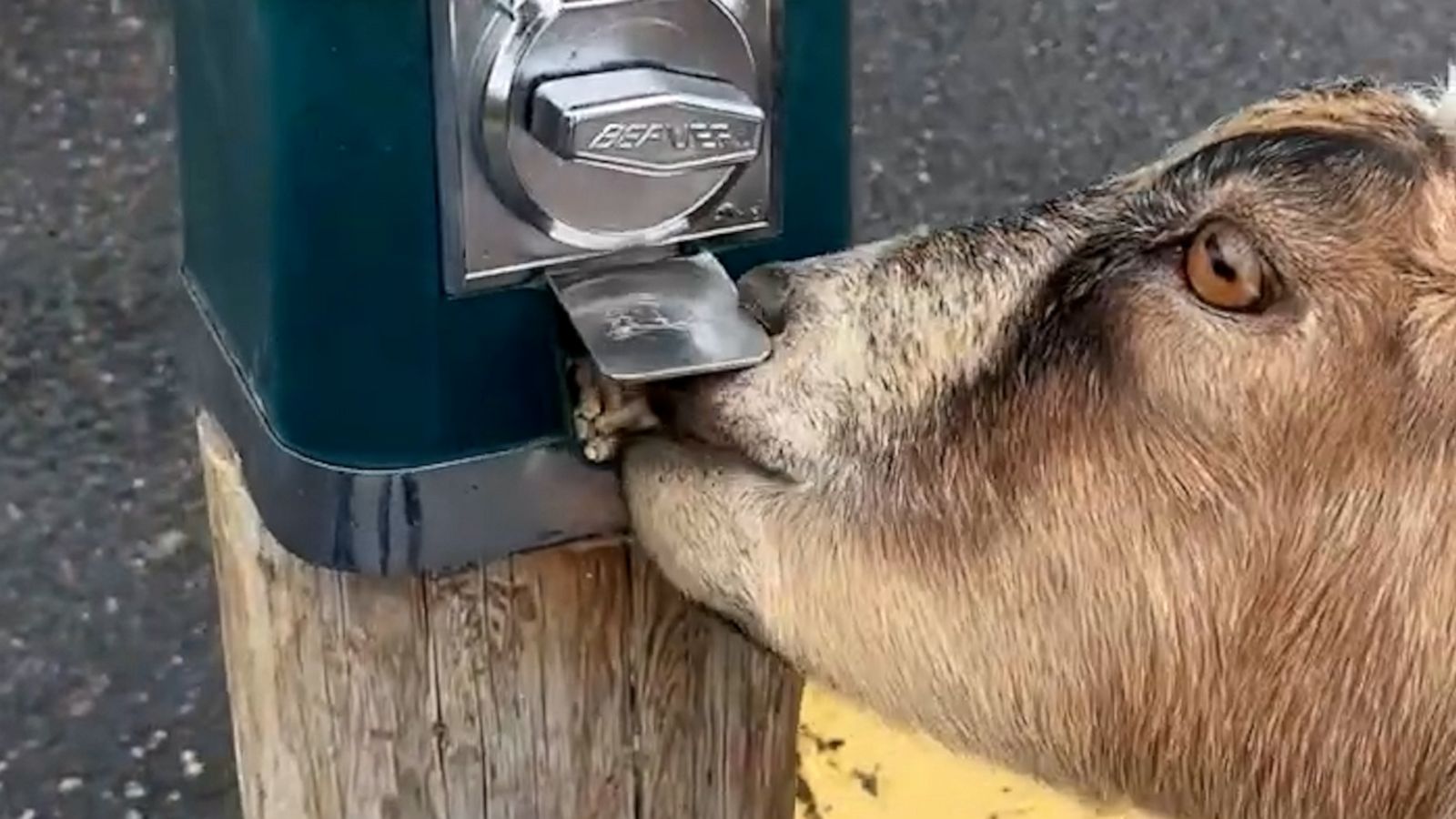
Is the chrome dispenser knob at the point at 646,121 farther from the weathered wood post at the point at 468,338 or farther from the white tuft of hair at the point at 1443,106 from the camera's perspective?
the white tuft of hair at the point at 1443,106

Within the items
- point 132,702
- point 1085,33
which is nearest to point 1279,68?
point 1085,33

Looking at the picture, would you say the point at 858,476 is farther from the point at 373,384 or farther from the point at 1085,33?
the point at 1085,33

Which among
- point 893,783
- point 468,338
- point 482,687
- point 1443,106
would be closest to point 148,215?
point 893,783

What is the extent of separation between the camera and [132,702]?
10.6 feet

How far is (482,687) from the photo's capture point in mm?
1611

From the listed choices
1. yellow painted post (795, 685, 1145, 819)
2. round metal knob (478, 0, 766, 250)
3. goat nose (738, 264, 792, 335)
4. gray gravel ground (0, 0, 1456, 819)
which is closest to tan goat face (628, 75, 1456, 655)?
goat nose (738, 264, 792, 335)

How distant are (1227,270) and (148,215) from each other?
2.92 metres

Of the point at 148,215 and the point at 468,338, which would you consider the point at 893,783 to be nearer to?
the point at 468,338

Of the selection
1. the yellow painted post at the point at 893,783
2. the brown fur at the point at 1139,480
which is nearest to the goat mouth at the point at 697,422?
the brown fur at the point at 1139,480

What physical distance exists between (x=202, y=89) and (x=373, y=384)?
0.25 meters

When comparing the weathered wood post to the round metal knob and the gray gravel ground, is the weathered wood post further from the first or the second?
the gray gravel ground

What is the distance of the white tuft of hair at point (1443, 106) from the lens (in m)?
1.51

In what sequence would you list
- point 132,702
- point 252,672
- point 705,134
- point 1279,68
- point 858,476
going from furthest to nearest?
point 1279,68 < point 132,702 < point 252,672 < point 858,476 < point 705,134

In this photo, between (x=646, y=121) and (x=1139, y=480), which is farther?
(x=1139, y=480)
